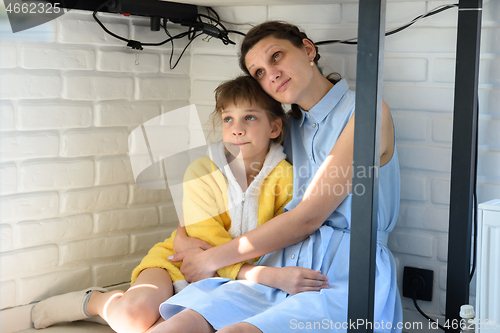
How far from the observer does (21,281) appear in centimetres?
127

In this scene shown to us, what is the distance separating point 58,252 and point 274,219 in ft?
2.09

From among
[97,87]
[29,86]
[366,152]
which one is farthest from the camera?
[97,87]

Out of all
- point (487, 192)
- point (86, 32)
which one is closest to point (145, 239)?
point (86, 32)

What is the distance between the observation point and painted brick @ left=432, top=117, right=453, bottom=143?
117 cm

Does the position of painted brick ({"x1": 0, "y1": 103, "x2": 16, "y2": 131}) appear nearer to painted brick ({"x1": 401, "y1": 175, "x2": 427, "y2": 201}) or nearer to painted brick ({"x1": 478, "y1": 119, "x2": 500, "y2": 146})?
painted brick ({"x1": 401, "y1": 175, "x2": 427, "y2": 201})

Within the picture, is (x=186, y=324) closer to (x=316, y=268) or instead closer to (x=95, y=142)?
(x=316, y=268)

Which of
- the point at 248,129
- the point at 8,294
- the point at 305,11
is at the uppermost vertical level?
the point at 305,11

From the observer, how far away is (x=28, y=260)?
1271 mm

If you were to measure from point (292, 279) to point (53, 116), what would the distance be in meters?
0.77

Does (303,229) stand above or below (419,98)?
below

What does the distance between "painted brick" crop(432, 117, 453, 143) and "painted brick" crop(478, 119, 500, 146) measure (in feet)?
0.22

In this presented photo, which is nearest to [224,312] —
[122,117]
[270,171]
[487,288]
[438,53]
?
[270,171]

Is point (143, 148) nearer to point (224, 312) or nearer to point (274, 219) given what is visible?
point (274, 219)

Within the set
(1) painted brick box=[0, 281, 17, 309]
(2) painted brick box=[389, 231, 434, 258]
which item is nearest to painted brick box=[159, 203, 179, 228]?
(1) painted brick box=[0, 281, 17, 309]
